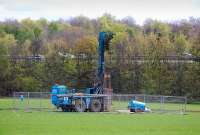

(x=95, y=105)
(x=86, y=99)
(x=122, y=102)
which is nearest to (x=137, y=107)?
(x=95, y=105)

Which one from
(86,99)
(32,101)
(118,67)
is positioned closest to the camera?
(86,99)

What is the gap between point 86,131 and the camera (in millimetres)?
29859

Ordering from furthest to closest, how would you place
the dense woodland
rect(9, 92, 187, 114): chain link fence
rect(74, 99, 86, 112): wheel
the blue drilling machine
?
the dense woodland, rect(9, 92, 187, 114): chain link fence, the blue drilling machine, rect(74, 99, 86, 112): wheel

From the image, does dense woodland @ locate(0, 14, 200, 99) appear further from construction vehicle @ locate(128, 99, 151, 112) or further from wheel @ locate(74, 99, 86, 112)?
wheel @ locate(74, 99, 86, 112)

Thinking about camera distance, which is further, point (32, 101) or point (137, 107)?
point (32, 101)

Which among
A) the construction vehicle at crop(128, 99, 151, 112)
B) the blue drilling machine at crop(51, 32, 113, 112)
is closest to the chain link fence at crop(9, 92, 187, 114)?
the blue drilling machine at crop(51, 32, 113, 112)

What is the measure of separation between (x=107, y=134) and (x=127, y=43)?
73396mm

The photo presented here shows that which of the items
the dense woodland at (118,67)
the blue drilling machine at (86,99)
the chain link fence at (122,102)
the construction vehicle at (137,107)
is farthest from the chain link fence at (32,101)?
the dense woodland at (118,67)

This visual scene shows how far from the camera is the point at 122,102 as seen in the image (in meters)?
58.4

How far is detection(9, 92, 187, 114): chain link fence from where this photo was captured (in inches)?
2176

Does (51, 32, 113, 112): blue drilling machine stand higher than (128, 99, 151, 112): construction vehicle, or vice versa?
(51, 32, 113, 112): blue drilling machine

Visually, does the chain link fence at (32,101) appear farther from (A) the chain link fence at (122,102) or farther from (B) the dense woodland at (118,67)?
(B) the dense woodland at (118,67)

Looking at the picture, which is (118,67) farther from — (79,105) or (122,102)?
(79,105)

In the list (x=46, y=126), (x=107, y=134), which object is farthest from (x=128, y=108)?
(x=107, y=134)
